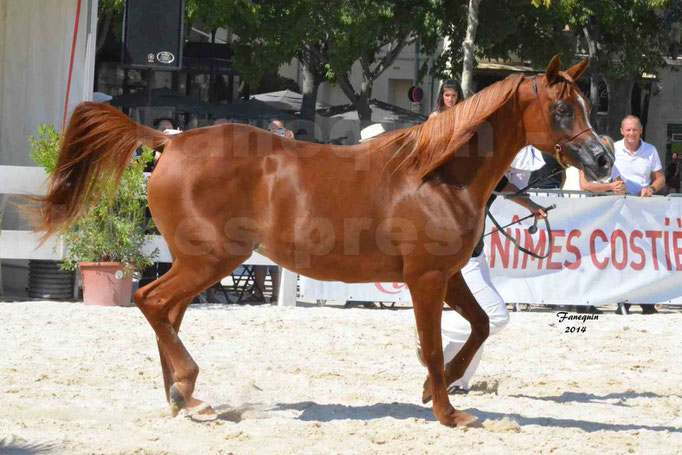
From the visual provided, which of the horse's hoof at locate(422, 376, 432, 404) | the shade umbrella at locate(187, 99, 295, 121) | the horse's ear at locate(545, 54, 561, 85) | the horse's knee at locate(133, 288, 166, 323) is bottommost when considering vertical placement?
the horse's hoof at locate(422, 376, 432, 404)

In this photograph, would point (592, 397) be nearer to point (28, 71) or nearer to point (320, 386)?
point (320, 386)

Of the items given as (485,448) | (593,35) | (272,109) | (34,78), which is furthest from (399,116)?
(485,448)

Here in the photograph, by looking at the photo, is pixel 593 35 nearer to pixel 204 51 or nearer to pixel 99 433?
pixel 204 51

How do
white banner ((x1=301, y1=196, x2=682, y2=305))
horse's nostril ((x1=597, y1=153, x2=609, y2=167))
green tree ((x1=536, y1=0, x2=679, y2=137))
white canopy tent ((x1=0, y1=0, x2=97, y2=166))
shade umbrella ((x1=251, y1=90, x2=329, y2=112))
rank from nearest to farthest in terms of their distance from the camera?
horse's nostril ((x1=597, y1=153, x2=609, y2=167)), white banner ((x1=301, y1=196, x2=682, y2=305)), white canopy tent ((x1=0, y1=0, x2=97, y2=166)), green tree ((x1=536, y1=0, x2=679, y2=137)), shade umbrella ((x1=251, y1=90, x2=329, y2=112))

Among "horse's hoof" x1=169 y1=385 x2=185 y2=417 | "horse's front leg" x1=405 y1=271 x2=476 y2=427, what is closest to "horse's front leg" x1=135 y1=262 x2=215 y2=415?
"horse's hoof" x1=169 y1=385 x2=185 y2=417

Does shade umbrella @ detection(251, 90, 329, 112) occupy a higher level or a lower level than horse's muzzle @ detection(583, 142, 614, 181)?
lower

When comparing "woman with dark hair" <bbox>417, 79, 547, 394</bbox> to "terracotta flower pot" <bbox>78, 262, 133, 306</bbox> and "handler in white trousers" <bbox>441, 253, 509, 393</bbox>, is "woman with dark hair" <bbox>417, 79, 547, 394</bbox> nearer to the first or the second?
"handler in white trousers" <bbox>441, 253, 509, 393</bbox>

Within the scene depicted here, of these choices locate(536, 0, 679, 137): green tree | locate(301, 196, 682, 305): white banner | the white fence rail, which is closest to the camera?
the white fence rail

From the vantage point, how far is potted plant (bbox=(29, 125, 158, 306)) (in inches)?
356

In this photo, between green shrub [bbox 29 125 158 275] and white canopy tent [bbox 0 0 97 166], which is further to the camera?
white canopy tent [bbox 0 0 97 166]

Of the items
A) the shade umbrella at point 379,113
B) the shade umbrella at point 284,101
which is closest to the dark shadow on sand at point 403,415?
the shade umbrella at point 379,113

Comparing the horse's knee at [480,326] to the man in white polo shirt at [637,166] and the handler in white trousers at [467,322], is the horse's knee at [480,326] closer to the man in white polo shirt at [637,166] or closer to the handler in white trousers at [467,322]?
the handler in white trousers at [467,322]

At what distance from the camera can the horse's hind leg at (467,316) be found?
561 cm

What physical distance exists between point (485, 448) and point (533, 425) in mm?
591
